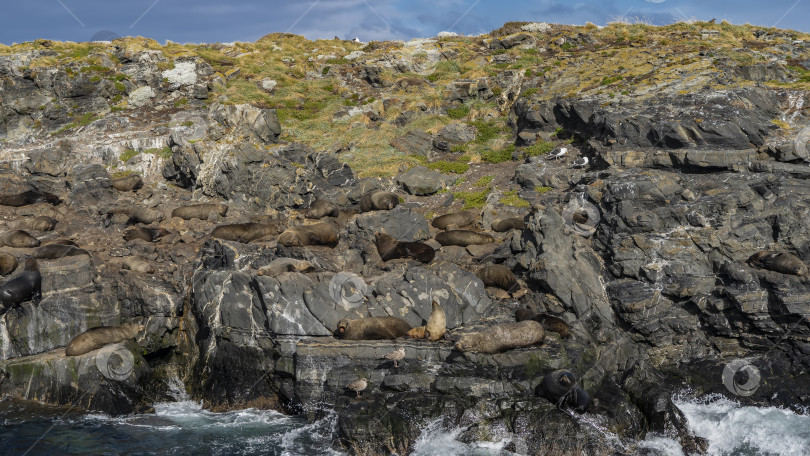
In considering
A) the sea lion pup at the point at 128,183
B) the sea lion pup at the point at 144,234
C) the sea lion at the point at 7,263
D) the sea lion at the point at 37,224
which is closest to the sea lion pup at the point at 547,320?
the sea lion pup at the point at 144,234

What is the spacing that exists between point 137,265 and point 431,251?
10.2m

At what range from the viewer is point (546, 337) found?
15.8 meters

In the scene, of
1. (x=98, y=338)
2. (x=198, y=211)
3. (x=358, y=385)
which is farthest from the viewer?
(x=198, y=211)

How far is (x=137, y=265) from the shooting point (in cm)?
1942

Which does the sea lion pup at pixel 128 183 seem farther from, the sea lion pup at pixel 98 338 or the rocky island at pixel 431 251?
the sea lion pup at pixel 98 338

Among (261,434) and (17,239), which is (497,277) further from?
(17,239)

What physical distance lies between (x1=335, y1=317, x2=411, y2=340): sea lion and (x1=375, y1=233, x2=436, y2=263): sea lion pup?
4287 millimetres

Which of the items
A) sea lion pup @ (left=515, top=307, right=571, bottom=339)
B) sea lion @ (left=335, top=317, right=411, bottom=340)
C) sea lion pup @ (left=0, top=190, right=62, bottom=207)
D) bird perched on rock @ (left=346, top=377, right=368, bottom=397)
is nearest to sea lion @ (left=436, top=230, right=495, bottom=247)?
sea lion pup @ (left=515, top=307, right=571, bottom=339)

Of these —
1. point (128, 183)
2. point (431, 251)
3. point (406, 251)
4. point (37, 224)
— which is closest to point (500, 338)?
point (431, 251)

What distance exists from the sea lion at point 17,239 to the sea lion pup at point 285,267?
383 inches

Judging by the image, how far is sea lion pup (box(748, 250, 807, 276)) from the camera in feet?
53.3

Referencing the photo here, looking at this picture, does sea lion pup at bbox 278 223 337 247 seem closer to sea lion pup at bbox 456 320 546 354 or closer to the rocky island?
the rocky island

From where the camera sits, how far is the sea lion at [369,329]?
15.7m

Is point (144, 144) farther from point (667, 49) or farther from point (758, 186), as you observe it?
point (667, 49)
